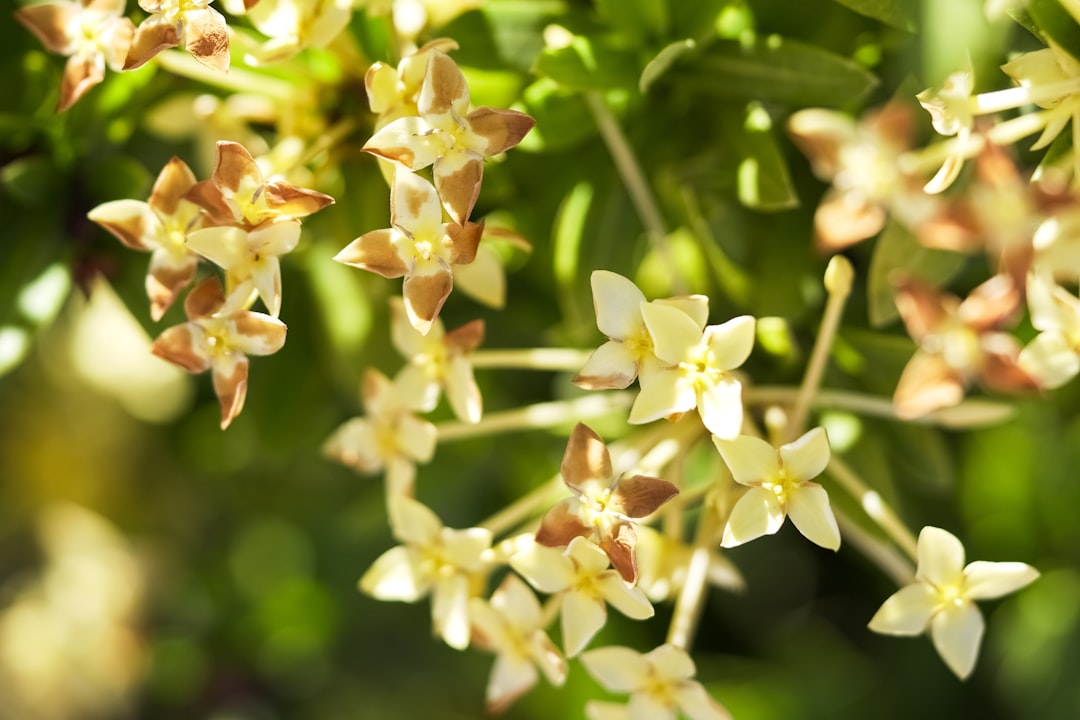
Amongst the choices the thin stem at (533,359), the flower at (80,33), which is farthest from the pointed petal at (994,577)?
the flower at (80,33)

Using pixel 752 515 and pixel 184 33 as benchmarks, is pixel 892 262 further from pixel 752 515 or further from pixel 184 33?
pixel 184 33

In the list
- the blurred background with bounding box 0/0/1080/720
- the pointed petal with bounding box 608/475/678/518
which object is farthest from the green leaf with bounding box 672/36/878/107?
the pointed petal with bounding box 608/475/678/518

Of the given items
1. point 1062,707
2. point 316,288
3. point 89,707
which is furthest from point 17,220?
point 1062,707

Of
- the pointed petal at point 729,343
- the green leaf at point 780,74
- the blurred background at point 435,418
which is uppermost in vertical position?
the green leaf at point 780,74

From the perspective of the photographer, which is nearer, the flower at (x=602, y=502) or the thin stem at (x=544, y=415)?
the flower at (x=602, y=502)

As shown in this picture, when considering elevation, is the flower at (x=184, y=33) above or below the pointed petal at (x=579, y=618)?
above

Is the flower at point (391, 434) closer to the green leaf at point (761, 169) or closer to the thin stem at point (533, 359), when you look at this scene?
the thin stem at point (533, 359)

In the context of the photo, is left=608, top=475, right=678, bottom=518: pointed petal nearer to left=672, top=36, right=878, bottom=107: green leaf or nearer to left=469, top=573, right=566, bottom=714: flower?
left=469, top=573, right=566, bottom=714: flower

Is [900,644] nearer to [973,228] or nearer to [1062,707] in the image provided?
[1062,707]
